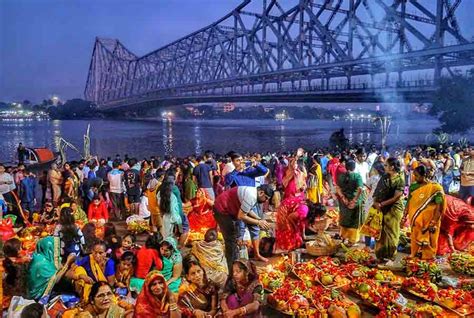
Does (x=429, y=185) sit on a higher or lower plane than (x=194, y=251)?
higher

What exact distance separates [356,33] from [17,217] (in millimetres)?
58995

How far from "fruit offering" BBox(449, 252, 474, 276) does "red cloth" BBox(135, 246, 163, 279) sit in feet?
11.1

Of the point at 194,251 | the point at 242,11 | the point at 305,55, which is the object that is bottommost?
the point at 194,251

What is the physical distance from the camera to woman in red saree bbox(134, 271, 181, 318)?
355 centimetres

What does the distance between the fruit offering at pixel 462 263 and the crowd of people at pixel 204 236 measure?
0.79ft

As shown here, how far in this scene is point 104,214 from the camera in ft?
24.0

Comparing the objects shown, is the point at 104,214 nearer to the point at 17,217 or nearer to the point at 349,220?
the point at 17,217

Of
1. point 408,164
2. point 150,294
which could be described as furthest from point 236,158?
point 408,164

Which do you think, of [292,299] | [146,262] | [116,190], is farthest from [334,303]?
[116,190]

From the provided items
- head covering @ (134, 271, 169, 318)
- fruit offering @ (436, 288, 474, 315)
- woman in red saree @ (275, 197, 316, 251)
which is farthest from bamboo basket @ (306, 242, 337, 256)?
head covering @ (134, 271, 169, 318)

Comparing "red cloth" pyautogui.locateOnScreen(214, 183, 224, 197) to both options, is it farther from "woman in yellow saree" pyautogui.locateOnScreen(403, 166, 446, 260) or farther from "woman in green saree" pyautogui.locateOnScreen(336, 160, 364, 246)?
"woman in yellow saree" pyautogui.locateOnScreen(403, 166, 446, 260)

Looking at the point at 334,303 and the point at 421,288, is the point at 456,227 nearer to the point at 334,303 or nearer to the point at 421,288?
the point at 421,288

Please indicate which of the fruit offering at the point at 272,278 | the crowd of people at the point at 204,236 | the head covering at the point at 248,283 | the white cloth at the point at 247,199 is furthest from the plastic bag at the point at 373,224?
the head covering at the point at 248,283

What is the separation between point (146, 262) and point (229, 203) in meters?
1.09
